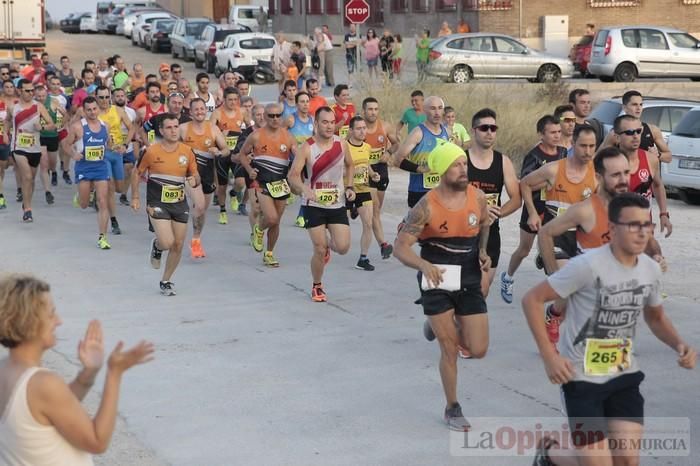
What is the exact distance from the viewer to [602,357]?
5.82 m

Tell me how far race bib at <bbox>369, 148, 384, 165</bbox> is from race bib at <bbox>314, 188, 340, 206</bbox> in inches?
80.2

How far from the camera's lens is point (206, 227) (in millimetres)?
16844

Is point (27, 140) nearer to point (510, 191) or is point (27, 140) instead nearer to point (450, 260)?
point (510, 191)

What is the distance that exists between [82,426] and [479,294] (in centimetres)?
397

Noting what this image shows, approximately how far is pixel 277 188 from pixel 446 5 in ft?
110

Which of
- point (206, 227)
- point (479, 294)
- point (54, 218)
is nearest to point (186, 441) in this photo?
point (479, 294)

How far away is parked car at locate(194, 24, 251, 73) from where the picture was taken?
40.7 meters

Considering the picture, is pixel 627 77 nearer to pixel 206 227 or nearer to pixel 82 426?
pixel 206 227

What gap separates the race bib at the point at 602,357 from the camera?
581cm

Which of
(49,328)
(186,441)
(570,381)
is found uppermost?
(49,328)

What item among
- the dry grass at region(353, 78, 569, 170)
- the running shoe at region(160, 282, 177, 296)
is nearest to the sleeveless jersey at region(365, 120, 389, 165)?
the running shoe at region(160, 282, 177, 296)

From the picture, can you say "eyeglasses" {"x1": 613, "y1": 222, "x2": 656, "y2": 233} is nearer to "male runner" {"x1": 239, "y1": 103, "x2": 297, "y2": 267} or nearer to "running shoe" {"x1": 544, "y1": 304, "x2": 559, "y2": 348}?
"running shoe" {"x1": 544, "y1": 304, "x2": 559, "y2": 348}

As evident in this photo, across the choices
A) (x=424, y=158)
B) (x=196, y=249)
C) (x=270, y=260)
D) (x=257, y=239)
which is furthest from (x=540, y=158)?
(x=196, y=249)

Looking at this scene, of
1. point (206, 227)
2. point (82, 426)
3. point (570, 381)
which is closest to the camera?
point (82, 426)
